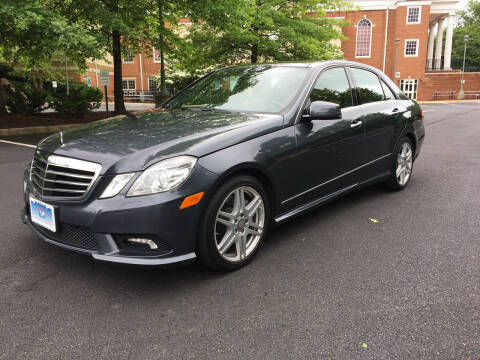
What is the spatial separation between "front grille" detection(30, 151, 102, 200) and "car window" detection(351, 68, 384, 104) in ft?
10.0

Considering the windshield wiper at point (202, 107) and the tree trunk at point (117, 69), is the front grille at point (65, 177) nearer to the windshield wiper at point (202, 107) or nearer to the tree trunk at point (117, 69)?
→ the windshield wiper at point (202, 107)

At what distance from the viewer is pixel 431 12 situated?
46.8m

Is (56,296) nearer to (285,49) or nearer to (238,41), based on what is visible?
(238,41)

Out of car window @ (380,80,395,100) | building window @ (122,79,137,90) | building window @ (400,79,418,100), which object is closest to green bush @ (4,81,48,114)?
car window @ (380,80,395,100)

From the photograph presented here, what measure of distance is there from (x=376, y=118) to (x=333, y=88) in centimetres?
77

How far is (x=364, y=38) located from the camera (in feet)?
155

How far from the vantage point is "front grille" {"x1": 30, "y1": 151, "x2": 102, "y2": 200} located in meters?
2.72

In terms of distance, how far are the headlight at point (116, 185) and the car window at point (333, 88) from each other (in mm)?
1963

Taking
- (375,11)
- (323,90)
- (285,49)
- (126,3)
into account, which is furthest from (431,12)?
(323,90)

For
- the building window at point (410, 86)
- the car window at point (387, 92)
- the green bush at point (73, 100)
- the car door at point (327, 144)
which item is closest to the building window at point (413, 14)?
the building window at point (410, 86)

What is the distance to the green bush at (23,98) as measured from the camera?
1489 centimetres

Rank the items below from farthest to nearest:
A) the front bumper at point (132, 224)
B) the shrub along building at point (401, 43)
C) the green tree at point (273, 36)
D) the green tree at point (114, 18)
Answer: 1. the shrub along building at point (401, 43)
2. the green tree at point (273, 36)
3. the green tree at point (114, 18)
4. the front bumper at point (132, 224)

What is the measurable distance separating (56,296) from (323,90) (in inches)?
115

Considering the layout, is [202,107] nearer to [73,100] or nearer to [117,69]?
[73,100]
